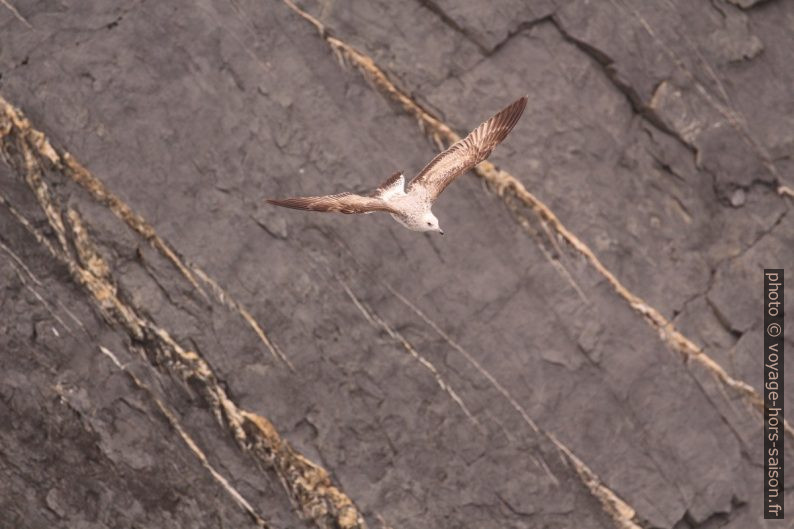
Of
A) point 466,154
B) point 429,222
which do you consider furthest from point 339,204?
point 466,154

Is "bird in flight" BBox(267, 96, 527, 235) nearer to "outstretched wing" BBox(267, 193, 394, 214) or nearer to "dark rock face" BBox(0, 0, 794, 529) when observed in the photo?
"outstretched wing" BBox(267, 193, 394, 214)

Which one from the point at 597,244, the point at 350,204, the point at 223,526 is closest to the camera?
the point at 350,204

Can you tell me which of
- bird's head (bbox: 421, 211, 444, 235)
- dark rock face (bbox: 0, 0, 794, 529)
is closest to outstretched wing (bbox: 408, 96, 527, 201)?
bird's head (bbox: 421, 211, 444, 235)

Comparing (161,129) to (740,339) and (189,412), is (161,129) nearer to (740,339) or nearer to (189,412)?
(189,412)

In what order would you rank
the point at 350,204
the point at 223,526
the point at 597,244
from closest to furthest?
the point at 350,204, the point at 223,526, the point at 597,244

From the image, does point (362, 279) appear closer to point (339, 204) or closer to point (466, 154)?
point (466, 154)

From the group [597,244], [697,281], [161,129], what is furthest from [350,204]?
[697,281]
